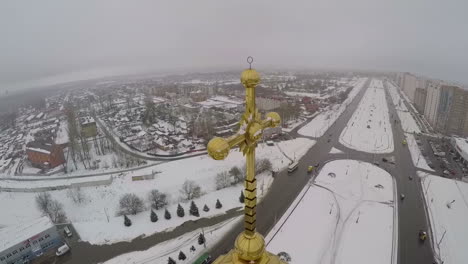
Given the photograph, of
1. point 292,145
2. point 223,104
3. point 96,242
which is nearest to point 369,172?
point 292,145

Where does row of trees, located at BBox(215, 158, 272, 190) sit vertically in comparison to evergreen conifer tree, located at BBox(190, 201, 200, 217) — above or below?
above

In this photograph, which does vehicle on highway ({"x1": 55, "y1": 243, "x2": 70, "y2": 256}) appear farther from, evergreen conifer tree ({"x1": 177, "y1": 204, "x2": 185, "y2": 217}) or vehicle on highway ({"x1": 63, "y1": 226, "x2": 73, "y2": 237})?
evergreen conifer tree ({"x1": 177, "y1": 204, "x2": 185, "y2": 217})

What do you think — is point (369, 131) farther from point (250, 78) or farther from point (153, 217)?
point (250, 78)

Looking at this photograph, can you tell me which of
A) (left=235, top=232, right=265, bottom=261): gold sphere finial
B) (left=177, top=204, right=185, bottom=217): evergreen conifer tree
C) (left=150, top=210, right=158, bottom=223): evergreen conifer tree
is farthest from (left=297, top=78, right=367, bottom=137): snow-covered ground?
(left=235, top=232, right=265, bottom=261): gold sphere finial

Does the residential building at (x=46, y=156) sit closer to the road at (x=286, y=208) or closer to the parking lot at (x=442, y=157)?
the road at (x=286, y=208)

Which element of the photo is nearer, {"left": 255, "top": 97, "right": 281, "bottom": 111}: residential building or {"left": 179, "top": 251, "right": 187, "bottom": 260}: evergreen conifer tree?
{"left": 179, "top": 251, "right": 187, "bottom": 260}: evergreen conifer tree

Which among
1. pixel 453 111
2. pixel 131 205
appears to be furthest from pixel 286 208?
pixel 453 111

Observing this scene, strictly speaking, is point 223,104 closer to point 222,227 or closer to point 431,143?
point 431,143
